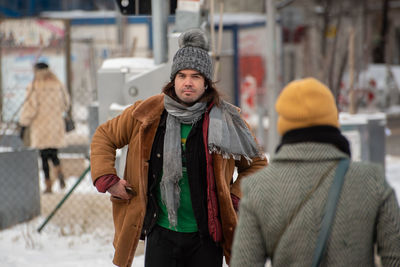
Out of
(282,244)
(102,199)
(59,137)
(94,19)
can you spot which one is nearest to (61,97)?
(59,137)

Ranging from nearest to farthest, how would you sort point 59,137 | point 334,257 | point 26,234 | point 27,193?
point 334,257 < point 26,234 < point 27,193 < point 59,137

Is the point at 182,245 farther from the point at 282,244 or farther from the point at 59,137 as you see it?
the point at 59,137

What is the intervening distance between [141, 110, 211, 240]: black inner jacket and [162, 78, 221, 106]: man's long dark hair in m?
0.11

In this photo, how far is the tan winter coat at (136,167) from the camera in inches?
109

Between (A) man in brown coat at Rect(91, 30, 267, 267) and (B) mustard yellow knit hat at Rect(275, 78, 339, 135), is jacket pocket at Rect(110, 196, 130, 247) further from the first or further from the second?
(B) mustard yellow knit hat at Rect(275, 78, 339, 135)

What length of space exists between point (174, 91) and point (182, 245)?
0.79m

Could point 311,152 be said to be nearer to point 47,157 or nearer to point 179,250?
point 179,250

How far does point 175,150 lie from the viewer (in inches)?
107

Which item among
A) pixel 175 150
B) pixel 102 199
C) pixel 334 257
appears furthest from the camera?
pixel 102 199

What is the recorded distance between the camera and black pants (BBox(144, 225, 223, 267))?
8.99 feet

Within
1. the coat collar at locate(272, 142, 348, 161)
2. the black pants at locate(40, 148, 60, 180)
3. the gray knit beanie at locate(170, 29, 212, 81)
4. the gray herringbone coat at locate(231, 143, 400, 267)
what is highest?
the gray knit beanie at locate(170, 29, 212, 81)

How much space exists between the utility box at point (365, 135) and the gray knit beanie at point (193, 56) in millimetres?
4472

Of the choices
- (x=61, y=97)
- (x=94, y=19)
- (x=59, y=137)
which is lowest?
(x=59, y=137)

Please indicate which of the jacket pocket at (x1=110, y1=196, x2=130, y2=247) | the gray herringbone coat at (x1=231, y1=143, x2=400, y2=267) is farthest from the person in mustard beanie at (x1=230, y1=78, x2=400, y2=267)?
the jacket pocket at (x1=110, y1=196, x2=130, y2=247)
